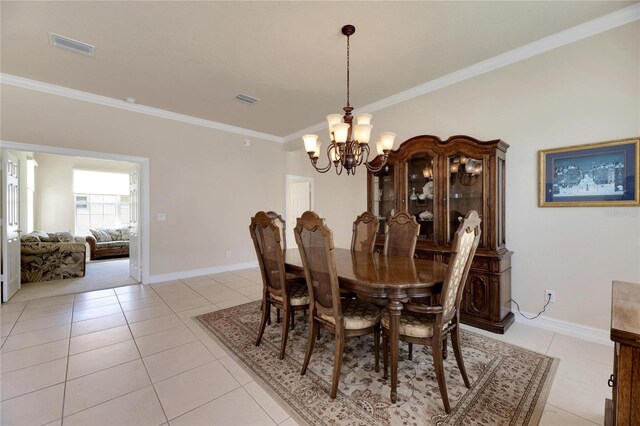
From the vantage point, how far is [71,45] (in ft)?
8.89

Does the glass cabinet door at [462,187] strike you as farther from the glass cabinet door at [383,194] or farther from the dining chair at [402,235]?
the glass cabinet door at [383,194]

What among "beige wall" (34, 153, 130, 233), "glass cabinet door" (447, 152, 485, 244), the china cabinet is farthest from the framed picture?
"beige wall" (34, 153, 130, 233)

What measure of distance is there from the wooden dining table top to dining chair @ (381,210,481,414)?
0.34 feet

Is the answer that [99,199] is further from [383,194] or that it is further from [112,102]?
[383,194]

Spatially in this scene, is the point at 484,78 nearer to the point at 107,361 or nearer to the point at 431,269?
the point at 431,269

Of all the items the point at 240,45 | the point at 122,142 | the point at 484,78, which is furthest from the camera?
the point at 122,142

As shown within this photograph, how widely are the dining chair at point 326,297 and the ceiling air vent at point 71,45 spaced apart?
9.57 feet

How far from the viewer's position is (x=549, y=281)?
8.98 feet

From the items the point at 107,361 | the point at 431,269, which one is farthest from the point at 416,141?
the point at 107,361

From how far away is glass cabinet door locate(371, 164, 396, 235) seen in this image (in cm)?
365

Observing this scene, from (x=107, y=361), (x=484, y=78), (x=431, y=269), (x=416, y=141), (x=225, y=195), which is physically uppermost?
(x=484, y=78)

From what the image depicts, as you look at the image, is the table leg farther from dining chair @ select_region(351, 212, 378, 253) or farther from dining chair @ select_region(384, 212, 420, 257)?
dining chair @ select_region(351, 212, 378, 253)

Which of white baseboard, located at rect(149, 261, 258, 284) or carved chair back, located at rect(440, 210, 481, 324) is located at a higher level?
carved chair back, located at rect(440, 210, 481, 324)

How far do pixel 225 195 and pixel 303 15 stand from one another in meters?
3.71
